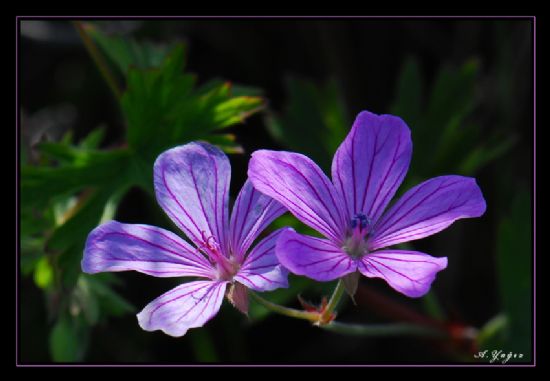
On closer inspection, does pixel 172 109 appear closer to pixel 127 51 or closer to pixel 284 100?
pixel 127 51

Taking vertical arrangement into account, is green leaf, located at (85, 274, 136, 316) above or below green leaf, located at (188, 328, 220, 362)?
above

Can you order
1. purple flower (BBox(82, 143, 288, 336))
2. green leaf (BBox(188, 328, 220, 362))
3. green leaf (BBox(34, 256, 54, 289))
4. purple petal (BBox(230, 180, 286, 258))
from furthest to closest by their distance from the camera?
green leaf (BBox(188, 328, 220, 362)), green leaf (BBox(34, 256, 54, 289)), purple petal (BBox(230, 180, 286, 258)), purple flower (BBox(82, 143, 288, 336))

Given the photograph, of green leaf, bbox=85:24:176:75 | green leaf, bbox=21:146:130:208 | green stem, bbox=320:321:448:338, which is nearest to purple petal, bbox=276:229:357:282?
green stem, bbox=320:321:448:338

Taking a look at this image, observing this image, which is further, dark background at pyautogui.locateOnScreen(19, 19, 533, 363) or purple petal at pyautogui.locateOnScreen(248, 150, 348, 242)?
dark background at pyautogui.locateOnScreen(19, 19, 533, 363)

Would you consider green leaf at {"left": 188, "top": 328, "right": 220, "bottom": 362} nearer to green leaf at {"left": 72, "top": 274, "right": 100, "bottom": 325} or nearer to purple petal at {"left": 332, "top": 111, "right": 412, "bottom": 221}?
green leaf at {"left": 72, "top": 274, "right": 100, "bottom": 325}
